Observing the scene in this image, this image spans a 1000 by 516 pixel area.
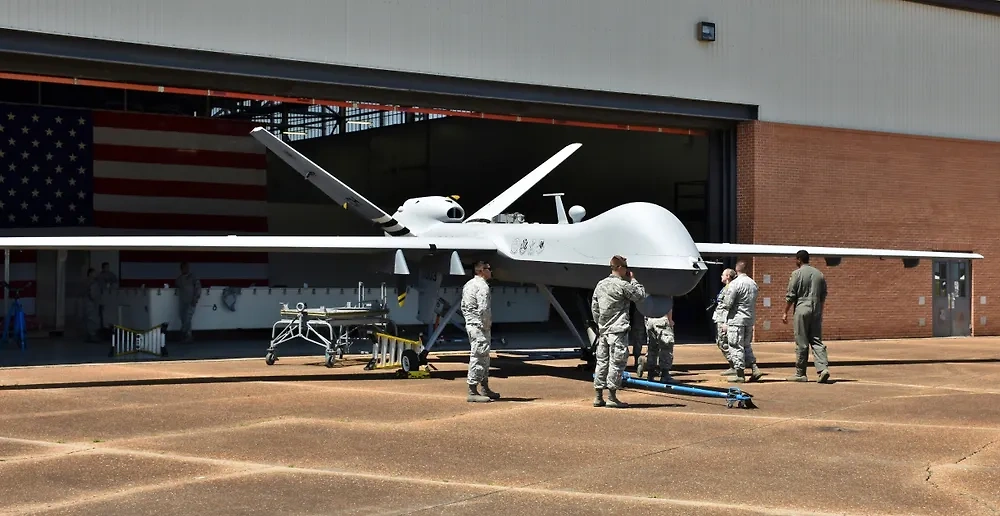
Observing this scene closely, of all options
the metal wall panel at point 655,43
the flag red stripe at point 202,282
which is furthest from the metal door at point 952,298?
the flag red stripe at point 202,282

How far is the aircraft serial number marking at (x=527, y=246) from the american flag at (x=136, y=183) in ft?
45.3

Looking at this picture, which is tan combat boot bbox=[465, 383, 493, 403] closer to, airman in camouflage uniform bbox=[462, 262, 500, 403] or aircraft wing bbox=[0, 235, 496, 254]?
airman in camouflage uniform bbox=[462, 262, 500, 403]

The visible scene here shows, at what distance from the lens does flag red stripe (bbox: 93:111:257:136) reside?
25.9 metres

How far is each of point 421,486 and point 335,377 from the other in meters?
8.14

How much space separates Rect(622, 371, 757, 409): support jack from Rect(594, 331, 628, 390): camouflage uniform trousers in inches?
11.5

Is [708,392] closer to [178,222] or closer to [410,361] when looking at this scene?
[410,361]

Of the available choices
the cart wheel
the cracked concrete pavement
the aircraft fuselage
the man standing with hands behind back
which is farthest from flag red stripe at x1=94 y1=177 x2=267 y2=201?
the man standing with hands behind back

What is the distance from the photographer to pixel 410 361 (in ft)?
50.3

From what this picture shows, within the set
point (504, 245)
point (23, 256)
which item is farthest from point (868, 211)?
point (23, 256)

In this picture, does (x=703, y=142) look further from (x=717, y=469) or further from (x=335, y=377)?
(x=717, y=469)

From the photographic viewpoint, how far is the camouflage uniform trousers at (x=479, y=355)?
12.3 metres

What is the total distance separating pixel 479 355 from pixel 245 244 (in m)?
4.12

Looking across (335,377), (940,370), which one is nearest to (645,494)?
(335,377)

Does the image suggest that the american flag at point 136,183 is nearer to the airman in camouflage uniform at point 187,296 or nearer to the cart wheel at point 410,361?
the airman in camouflage uniform at point 187,296
